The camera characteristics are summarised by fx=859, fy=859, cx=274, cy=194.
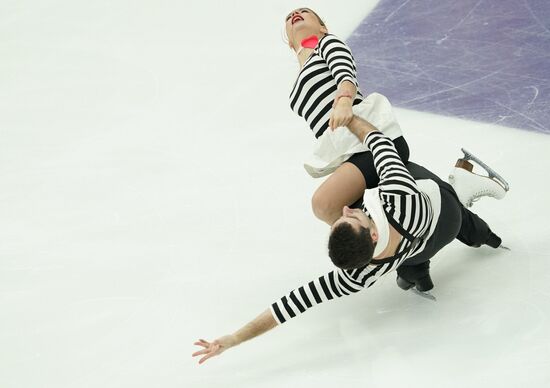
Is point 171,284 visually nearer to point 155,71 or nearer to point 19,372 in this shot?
point 19,372

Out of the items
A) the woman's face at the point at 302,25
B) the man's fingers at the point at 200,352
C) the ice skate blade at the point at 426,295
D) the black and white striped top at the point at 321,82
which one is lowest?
the ice skate blade at the point at 426,295

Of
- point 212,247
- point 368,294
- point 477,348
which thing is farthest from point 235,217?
point 477,348

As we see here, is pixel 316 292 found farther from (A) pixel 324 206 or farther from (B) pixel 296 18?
(B) pixel 296 18

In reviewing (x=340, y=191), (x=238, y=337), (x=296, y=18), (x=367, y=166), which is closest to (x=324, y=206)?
(x=340, y=191)

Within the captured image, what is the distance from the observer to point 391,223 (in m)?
2.74

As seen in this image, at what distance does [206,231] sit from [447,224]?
3.90 feet

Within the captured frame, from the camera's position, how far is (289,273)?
3.46 metres

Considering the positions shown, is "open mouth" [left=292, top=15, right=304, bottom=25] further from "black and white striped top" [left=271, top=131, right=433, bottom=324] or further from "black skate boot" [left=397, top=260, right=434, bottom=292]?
"black skate boot" [left=397, top=260, right=434, bottom=292]

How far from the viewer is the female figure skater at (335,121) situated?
299cm

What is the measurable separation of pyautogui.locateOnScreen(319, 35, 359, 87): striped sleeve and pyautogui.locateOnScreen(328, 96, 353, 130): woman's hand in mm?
93

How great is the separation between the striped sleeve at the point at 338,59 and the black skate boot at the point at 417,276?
69 cm

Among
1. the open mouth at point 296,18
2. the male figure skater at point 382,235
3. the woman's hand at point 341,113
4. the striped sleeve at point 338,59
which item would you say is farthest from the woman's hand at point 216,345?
the open mouth at point 296,18

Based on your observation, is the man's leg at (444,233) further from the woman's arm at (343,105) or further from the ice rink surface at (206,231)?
the woman's arm at (343,105)

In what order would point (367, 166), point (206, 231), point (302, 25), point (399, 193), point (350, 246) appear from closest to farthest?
point (350, 246)
point (399, 193)
point (367, 166)
point (302, 25)
point (206, 231)
